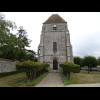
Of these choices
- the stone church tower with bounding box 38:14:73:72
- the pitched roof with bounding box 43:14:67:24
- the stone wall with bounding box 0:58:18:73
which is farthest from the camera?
the pitched roof with bounding box 43:14:67:24

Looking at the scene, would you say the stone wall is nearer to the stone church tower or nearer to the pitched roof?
the stone church tower

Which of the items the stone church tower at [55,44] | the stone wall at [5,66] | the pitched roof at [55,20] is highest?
the pitched roof at [55,20]

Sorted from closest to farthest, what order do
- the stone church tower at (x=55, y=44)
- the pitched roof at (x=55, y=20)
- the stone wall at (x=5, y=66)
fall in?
the stone wall at (x=5, y=66), the stone church tower at (x=55, y=44), the pitched roof at (x=55, y=20)

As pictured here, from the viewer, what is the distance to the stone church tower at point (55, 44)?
830 inches

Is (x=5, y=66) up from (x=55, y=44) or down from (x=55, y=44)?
down

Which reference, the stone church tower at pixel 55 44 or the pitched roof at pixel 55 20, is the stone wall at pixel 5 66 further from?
the pitched roof at pixel 55 20

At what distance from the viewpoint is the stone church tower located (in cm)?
2109

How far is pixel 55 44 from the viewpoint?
22.4 metres

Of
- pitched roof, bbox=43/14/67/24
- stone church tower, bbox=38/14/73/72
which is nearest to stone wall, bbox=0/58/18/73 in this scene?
stone church tower, bbox=38/14/73/72

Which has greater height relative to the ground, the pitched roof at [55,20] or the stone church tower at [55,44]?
the pitched roof at [55,20]

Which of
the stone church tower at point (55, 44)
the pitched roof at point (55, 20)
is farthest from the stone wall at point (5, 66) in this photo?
the pitched roof at point (55, 20)

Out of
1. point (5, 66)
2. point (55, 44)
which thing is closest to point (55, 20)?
point (55, 44)

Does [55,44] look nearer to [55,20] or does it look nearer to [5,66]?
[55,20]
